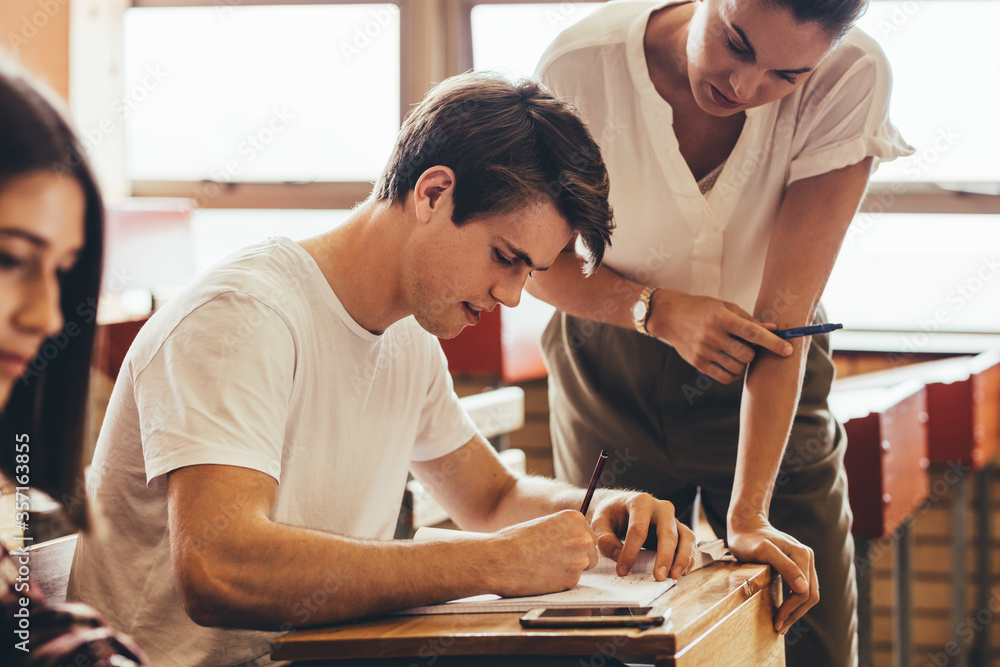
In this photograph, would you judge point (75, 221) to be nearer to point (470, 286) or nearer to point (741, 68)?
point (470, 286)

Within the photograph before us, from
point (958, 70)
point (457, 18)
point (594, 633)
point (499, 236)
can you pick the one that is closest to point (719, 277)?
point (499, 236)

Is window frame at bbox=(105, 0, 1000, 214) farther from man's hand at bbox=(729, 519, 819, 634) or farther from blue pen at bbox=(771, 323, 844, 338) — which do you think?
man's hand at bbox=(729, 519, 819, 634)

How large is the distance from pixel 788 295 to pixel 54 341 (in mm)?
1023

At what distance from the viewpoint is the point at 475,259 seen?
1.22 m

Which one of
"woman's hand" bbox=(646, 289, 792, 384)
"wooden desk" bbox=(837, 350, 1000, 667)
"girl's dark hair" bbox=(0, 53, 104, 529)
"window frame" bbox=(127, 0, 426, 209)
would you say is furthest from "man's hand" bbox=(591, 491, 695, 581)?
"window frame" bbox=(127, 0, 426, 209)

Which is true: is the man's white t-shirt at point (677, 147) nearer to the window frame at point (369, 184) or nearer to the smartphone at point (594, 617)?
the smartphone at point (594, 617)

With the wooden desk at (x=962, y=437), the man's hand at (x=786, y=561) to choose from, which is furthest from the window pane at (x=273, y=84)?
the man's hand at (x=786, y=561)

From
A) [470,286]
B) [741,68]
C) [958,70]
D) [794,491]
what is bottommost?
[794,491]

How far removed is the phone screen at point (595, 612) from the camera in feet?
2.90

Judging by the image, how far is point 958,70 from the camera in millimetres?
3184

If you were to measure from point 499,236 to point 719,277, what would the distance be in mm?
474

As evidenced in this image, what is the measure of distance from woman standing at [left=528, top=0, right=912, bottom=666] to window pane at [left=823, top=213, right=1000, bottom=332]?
199 centimetres

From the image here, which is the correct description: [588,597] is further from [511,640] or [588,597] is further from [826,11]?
[826,11]

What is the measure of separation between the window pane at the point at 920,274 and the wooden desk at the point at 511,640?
2.64 metres
